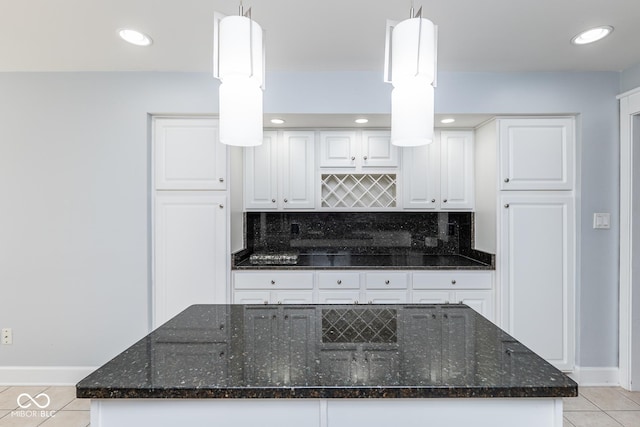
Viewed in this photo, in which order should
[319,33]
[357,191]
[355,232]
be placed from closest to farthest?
[319,33] < [357,191] < [355,232]

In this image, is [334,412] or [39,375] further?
[39,375]

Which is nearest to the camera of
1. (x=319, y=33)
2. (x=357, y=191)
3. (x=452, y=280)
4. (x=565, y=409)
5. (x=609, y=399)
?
(x=319, y=33)

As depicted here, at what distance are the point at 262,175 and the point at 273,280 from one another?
95 centimetres

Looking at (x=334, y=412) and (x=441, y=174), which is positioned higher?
(x=441, y=174)

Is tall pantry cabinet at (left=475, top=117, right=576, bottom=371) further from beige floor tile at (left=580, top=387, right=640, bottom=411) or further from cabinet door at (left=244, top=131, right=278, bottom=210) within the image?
cabinet door at (left=244, top=131, right=278, bottom=210)

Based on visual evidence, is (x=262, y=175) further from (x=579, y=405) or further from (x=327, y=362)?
(x=579, y=405)

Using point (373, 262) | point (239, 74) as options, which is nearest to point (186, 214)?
point (373, 262)

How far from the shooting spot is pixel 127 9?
185cm

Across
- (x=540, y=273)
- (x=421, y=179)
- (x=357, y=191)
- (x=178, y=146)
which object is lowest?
(x=540, y=273)

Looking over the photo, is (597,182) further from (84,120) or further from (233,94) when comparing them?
(84,120)

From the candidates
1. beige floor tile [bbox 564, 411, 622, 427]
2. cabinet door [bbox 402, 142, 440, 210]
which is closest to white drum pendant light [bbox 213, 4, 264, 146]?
cabinet door [bbox 402, 142, 440, 210]

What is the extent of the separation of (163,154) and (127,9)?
1.09 metres

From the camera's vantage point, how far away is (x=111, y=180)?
2672 mm

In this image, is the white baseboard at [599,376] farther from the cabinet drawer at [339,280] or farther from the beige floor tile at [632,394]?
the cabinet drawer at [339,280]
